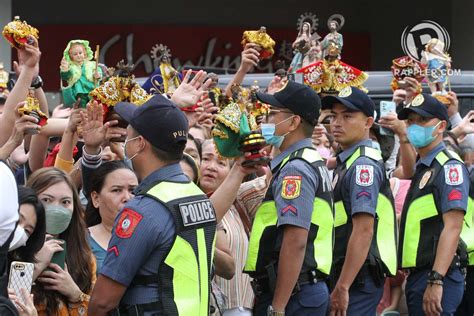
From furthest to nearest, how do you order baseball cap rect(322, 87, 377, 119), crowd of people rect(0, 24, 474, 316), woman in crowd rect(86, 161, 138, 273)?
baseball cap rect(322, 87, 377, 119), woman in crowd rect(86, 161, 138, 273), crowd of people rect(0, 24, 474, 316)

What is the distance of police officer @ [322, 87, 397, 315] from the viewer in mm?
7492

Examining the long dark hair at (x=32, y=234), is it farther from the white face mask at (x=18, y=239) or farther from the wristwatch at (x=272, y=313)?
the wristwatch at (x=272, y=313)

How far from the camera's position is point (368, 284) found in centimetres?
770

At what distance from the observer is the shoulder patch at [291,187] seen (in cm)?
682

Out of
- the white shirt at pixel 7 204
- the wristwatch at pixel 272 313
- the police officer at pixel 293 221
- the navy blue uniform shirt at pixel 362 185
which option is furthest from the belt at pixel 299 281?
the white shirt at pixel 7 204

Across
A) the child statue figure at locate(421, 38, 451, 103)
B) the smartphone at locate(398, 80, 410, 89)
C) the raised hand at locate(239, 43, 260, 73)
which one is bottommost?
the raised hand at locate(239, 43, 260, 73)

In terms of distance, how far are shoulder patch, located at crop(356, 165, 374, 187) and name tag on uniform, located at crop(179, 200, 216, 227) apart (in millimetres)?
2372

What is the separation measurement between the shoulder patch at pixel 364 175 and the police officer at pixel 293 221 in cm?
59

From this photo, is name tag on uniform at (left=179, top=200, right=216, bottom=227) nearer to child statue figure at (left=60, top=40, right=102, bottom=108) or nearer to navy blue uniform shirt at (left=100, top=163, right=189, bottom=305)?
navy blue uniform shirt at (left=100, top=163, right=189, bottom=305)

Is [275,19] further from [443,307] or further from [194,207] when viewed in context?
[194,207]

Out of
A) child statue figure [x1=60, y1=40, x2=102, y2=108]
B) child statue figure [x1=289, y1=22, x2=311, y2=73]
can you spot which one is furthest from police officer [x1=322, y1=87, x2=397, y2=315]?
child statue figure [x1=60, y1=40, x2=102, y2=108]

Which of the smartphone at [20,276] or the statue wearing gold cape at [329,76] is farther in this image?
the statue wearing gold cape at [329,76]

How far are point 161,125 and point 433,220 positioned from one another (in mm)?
3434

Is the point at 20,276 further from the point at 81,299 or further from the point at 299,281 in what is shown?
the point at 299,281
